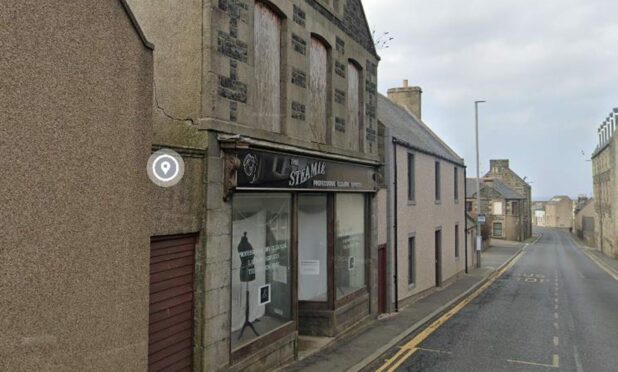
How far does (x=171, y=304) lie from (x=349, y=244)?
24.1 ft

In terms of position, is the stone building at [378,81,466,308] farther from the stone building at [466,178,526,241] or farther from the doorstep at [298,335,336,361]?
the stone building at [466,178,526,241]

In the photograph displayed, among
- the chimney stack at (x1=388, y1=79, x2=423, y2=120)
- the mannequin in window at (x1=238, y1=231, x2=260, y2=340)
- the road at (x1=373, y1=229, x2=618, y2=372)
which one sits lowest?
the road at (x1=373, y1=229, x2=618, y2=372)

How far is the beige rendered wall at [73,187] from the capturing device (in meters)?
4.32

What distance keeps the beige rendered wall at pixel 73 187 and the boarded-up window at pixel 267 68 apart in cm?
297

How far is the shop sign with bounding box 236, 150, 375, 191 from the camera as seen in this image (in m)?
8.11

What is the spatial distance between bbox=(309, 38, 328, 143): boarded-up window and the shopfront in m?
0.82

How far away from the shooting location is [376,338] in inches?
488

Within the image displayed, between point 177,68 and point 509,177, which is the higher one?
point 509,177

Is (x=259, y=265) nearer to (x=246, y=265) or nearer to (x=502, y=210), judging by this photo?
(x=246, y=265)

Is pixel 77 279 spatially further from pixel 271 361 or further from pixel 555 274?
pixel 555 274

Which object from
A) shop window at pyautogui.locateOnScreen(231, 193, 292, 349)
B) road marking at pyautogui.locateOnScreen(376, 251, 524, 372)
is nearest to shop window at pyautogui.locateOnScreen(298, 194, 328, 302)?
shop window at pyautogui.locateOnScreen(231, 193, 292, 349)

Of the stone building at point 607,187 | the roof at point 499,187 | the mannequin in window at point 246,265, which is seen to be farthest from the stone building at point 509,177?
the mannequin in window at point 246,265

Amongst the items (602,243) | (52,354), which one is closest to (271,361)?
(52,354)

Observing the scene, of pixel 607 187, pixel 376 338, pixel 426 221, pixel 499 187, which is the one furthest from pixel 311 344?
pixel 499 187
